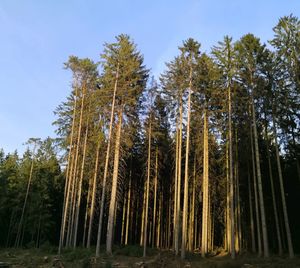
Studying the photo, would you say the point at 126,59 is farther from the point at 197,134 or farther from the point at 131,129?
the point at 197,134

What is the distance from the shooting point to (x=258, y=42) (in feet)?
62.9

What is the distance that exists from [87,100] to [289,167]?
17752 millimetres

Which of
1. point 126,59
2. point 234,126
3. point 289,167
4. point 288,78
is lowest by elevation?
point 289,167

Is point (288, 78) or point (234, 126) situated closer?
point (288, 78)

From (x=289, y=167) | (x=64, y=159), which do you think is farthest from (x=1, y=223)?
(x=289, y=167)

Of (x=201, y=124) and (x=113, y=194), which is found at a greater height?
(x=201, y=124)

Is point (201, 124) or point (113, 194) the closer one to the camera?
point (113, 194)

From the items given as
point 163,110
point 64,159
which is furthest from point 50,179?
point 163,110

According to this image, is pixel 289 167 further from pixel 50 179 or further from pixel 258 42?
pixel 50 179

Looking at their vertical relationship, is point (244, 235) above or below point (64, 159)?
below

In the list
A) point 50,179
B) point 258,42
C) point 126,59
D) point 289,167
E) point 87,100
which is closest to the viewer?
point 258,42

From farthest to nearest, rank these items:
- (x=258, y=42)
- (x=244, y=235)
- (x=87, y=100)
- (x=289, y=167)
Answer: (x=244, y=235) → (x=289, y=167) → (x=87, y=100) → (x=258, y=42)

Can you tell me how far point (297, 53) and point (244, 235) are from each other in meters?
17.8

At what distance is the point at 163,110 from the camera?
24.7m
